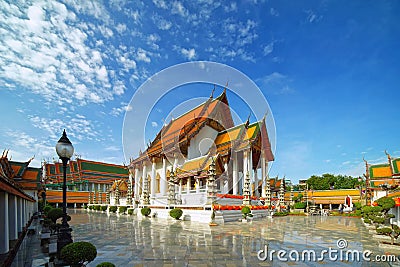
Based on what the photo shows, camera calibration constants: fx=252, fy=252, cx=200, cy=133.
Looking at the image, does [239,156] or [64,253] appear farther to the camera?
[239,156]

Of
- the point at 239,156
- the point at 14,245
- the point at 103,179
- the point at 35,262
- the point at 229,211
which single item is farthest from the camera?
the point at 103,179

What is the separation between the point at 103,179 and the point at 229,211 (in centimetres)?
4548

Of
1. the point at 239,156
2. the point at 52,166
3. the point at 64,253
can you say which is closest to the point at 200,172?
the point at 239,156

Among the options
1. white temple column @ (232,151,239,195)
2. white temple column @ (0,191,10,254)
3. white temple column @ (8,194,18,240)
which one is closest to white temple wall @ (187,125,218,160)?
white temple column @ (232,151,239,195)

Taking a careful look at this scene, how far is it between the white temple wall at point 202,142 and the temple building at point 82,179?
85.5 feet

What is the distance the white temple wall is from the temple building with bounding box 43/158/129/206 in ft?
85.5

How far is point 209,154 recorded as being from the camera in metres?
28.7

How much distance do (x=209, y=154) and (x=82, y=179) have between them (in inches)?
1506

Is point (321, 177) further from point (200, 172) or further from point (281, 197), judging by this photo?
point (200, 172)

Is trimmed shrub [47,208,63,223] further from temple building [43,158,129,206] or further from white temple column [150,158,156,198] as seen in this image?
temple building [43,158,129,206]

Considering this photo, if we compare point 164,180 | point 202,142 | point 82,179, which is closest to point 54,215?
point 164,180

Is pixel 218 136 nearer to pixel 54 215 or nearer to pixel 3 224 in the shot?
pixel 54 215

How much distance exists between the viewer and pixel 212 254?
785cm

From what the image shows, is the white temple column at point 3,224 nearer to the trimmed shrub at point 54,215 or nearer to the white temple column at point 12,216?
the white temple column at point 12,216
